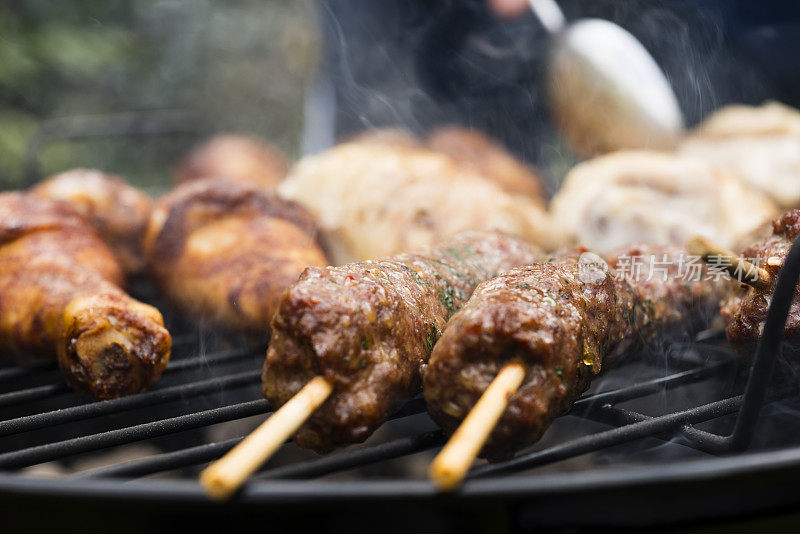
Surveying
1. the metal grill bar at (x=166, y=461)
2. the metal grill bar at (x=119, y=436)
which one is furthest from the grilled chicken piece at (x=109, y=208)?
the metal grill bar at (x=166, y=461)

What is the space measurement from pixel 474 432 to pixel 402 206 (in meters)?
1.99

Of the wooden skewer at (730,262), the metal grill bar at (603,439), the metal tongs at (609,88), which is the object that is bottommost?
the metal grill bar at (603,439)

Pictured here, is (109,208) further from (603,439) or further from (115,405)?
(603,439)

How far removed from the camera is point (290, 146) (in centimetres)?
948

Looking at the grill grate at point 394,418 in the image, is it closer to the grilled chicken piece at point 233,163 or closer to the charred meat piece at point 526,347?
the charred meat piece at point 526,347

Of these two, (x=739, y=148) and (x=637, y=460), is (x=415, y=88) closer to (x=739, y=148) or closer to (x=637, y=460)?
(x=739, y=148)

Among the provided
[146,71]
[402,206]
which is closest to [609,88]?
[402,206]

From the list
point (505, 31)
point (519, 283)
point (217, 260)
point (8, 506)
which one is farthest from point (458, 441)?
point (505, 31)

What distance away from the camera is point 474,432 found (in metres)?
1.37

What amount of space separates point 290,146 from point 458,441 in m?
8.53

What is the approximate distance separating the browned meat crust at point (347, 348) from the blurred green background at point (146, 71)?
676 centimetres

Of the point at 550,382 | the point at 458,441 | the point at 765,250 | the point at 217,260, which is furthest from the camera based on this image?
the point at 217,260

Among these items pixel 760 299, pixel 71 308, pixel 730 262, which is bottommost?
pixel 71 308

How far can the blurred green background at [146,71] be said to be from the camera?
9.04 meters
